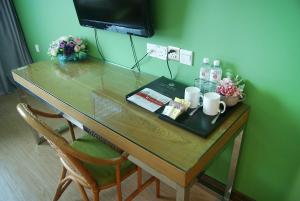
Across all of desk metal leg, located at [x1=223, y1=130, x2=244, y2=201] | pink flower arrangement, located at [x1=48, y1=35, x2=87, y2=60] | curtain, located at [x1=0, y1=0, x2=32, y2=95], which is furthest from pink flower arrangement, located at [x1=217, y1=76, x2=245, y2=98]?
curtain, located at [x1=0, y1=0, x2=32, y2=95]

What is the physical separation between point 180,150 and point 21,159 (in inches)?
67.5

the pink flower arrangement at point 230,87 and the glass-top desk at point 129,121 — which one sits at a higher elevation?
the pink flower arrangement at point 230,87

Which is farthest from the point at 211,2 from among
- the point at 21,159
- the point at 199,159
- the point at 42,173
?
the point at 21,159

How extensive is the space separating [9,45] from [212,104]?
305 centimetres

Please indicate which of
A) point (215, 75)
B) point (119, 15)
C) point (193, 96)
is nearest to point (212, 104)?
point (193, 96)

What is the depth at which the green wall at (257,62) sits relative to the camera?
1092 mm

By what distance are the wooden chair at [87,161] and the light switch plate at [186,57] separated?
0.70 meters

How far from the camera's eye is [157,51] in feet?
5.21

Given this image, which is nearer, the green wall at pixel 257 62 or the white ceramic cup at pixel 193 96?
the green wall at pixel 257 62

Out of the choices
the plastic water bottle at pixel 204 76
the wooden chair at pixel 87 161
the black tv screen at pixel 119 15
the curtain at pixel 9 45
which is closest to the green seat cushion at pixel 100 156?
the wooden chair at pixel 87 161

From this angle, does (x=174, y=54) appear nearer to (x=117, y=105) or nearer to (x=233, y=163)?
(x=117, y=105)

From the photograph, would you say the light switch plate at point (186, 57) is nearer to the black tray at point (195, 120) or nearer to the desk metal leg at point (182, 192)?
the black tray at point (195, 120)

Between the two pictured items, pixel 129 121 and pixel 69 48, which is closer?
pixel 129 121

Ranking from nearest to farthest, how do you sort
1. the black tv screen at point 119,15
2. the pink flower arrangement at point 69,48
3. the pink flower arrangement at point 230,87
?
1. the pink flower arrangement at point 230,87
2. the black tv screen at point 119,15
3. the pink flower arrangement at point 69,48
